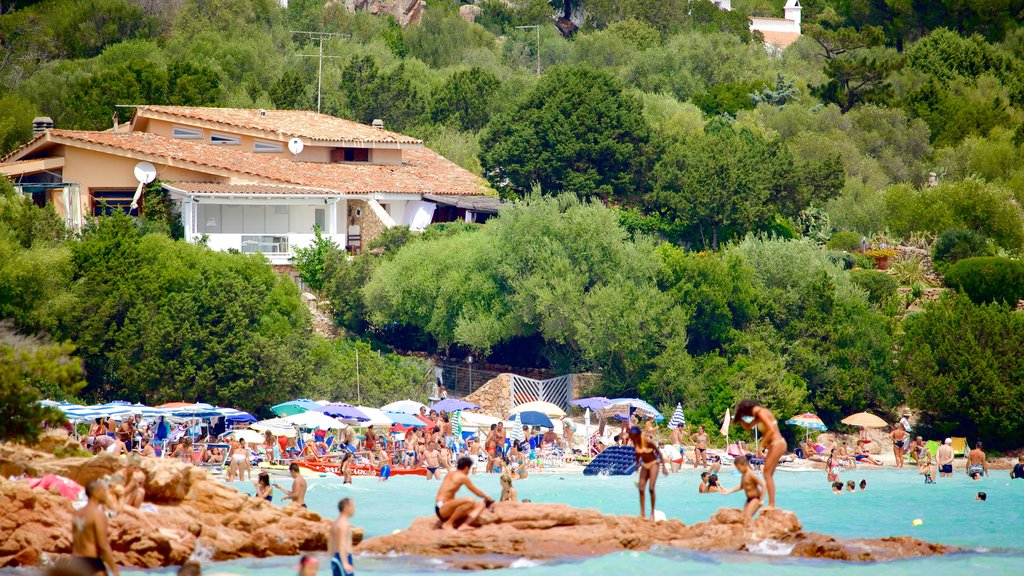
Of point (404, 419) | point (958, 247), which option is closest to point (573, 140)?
point (958, 247)

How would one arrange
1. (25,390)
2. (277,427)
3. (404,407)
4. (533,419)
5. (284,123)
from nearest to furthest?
1. (25,390)
2. (277,427)
3. (404,407)
4. (533,419)
5. (284,123)

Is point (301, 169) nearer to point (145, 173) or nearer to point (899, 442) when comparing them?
point (145, 173)

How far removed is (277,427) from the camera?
32875mm

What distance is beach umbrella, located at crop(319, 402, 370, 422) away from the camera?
33094 millimetres

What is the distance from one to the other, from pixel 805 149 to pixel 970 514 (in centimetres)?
2842

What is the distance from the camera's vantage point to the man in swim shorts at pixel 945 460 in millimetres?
34812

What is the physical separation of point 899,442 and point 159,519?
22.0 meters

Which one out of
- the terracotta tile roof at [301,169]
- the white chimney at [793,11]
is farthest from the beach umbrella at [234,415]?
the white chimney at [793,11]

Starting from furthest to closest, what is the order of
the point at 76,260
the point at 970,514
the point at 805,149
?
1. the point at 805,149
2. the point at 76,260
3. the point at 970,514

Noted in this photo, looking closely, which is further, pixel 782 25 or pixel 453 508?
pixel 782 25

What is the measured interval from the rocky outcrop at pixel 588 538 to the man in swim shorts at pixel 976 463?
556 inches

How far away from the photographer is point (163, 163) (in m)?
46.4

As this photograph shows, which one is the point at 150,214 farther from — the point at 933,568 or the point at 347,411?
the point at 933,568

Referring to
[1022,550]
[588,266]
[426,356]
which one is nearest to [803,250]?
[588,266]
